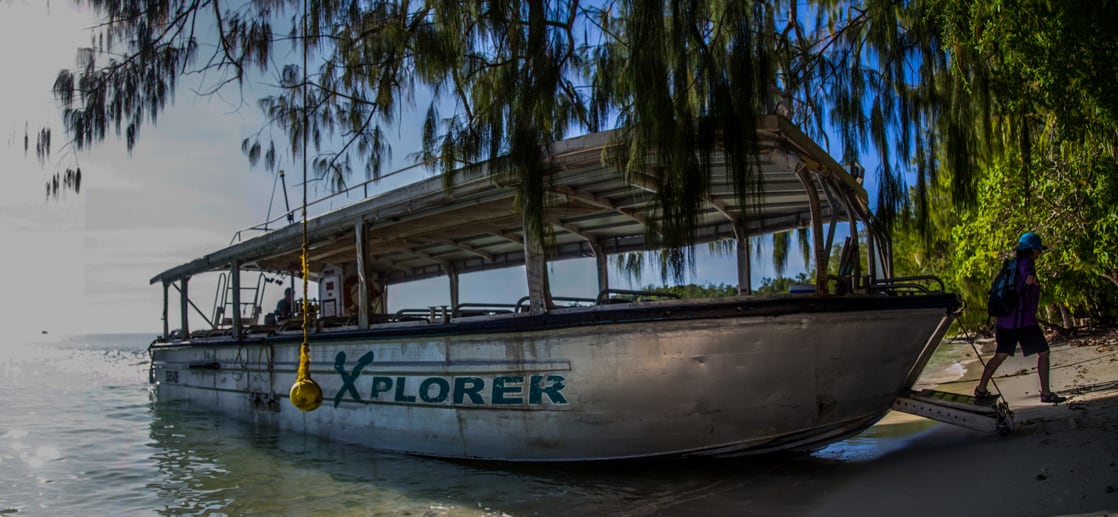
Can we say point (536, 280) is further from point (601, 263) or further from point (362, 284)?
point (601, 263)

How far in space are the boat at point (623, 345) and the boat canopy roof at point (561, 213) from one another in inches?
1.2

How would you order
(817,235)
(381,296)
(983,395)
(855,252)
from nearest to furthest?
(817,235)
(983,395)
(855,252)
(381,296)

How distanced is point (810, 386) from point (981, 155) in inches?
135

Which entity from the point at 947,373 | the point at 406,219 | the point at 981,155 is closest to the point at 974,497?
the point at 981,155

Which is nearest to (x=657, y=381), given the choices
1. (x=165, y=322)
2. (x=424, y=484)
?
(x=424, y=484)

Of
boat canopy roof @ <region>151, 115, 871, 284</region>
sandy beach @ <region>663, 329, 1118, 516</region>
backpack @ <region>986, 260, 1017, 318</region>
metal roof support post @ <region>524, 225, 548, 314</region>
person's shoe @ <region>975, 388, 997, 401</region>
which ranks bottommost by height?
sandy beach @ <region>663, 329, 1118, 516</region>

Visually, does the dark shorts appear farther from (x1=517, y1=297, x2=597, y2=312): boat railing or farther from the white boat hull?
(x1=517, y1=297, x2=597, y2=312): boat railing

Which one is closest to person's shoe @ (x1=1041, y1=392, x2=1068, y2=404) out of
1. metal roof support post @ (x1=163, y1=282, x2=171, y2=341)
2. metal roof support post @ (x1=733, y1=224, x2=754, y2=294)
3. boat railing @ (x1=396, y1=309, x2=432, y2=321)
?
metal roof support post @ (x1=733, y1=224, x2=754, y2=294)

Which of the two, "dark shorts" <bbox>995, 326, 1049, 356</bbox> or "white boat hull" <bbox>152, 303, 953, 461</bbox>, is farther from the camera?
"dark shorts" <bbox>995, 326, 1049, 356</bbox>

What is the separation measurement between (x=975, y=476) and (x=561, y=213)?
4.56m

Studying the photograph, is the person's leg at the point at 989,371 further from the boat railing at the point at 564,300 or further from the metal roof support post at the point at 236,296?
the metal roof support post at the point at 236,296

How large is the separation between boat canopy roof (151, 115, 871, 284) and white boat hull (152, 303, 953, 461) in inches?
33.2

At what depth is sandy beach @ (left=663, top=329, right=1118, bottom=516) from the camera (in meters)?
4.04

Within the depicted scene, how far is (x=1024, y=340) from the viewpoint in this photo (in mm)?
5848
